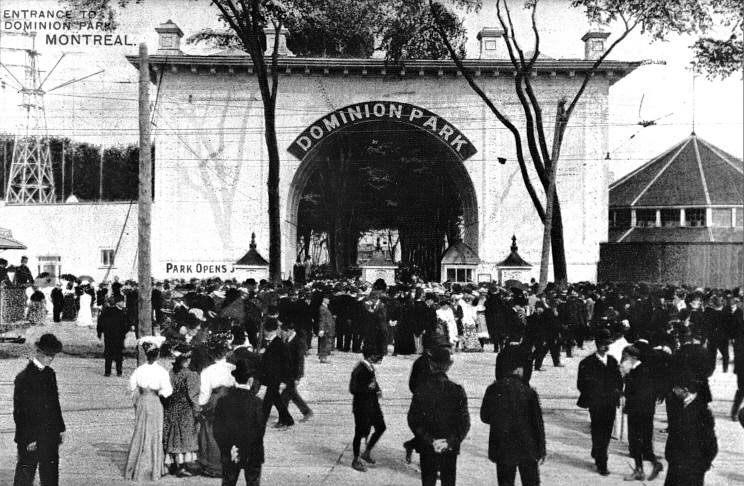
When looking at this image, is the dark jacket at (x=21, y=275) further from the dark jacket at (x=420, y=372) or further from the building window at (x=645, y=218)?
the building window at (x=645, y=218)

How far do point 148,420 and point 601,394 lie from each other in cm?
511

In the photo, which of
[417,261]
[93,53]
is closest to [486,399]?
[93,53]

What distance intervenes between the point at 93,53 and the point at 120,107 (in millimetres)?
8207

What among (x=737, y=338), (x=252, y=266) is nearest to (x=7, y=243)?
(x=252, y=266)

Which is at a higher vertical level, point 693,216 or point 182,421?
point 693,216

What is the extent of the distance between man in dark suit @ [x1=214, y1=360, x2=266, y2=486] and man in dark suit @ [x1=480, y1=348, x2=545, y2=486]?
2129 mm

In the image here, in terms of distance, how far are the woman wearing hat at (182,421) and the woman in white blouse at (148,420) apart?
22 centimetres

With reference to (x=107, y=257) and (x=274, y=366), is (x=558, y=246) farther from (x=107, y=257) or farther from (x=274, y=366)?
(x=274, y=366)

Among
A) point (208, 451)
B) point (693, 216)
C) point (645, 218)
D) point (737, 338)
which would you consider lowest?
point (208, 451)

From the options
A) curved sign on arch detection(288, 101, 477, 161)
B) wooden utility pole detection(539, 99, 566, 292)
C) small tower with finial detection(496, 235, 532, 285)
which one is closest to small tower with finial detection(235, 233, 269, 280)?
curved sign on arch detection(288, 101, 477, 161)

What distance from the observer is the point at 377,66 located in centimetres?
3084

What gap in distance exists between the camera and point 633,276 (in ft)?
72.7

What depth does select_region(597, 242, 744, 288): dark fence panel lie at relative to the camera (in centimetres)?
1345

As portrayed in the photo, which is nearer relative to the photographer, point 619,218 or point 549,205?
point 549,205
